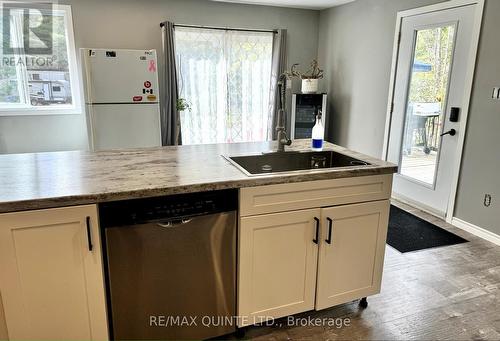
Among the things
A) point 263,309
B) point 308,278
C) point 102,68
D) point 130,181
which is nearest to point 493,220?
point 308,278

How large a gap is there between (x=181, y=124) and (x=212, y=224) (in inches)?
137

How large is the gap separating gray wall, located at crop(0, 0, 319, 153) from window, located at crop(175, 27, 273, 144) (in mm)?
238

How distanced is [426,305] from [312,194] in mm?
1149

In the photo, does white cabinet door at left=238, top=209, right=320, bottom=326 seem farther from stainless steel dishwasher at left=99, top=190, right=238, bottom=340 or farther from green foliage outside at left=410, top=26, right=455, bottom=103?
green foliage outside at left=410, top=26, right=455, bottom=103

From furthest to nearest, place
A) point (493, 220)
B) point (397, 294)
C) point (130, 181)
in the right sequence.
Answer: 1. point (493, 220)
2. point (397, 294)
3. point (130, 181)

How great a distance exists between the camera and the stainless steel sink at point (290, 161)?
7.09ft

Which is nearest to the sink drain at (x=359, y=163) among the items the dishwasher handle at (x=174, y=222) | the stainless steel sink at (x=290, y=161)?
the stainless steel sink at (x=290, y=161)

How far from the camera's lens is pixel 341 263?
196 cm

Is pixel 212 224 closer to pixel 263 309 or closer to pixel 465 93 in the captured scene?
pixel 263 309

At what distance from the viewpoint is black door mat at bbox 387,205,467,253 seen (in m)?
3.03

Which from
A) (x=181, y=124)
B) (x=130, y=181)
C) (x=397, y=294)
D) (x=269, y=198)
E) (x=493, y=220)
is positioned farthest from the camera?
(x=181, y=124)

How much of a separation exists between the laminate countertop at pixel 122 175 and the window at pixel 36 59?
9.52 feet

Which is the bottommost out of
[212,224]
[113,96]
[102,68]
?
[212,224]

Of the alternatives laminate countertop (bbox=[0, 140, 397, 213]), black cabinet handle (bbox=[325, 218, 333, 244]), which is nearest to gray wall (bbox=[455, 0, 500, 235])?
laminate countertop (bbox=[0, 140, 397, 213])
